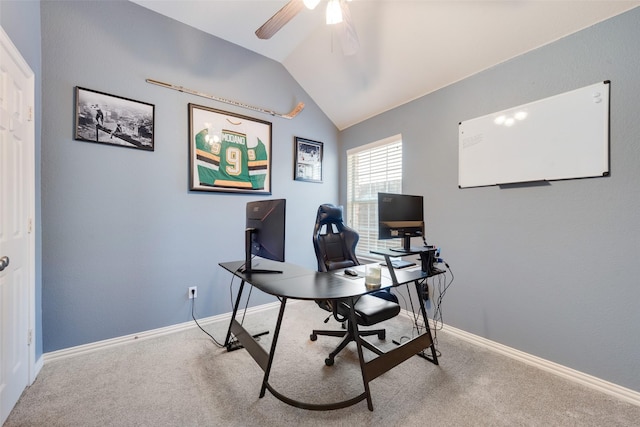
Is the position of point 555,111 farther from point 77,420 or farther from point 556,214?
point 77,420

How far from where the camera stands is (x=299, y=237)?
3.38 metres

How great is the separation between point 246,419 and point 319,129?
3251 mm

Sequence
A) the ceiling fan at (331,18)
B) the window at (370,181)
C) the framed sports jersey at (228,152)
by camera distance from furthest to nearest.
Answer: the window at (370,181) < the framed sports jersey at (228,152) < the ceiling fan at (331,18)

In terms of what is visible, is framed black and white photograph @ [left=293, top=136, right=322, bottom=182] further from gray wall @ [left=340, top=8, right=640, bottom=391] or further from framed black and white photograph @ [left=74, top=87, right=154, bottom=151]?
framed black and white photograph @ [left=74, top=87, right=154, bottom=151]

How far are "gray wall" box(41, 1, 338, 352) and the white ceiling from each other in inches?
11.7

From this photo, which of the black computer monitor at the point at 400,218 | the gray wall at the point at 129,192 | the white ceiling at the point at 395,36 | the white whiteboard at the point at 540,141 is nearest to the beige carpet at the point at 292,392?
the gray wall at the point at 129,192

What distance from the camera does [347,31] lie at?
5.70ft

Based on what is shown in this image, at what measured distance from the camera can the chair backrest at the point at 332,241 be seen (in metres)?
2.31

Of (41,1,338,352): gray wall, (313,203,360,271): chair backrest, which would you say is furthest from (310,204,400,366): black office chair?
(41,1,338,352): gray wall

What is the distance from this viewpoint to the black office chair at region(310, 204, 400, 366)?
184 centimetres

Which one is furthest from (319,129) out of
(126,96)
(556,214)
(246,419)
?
(246,419)

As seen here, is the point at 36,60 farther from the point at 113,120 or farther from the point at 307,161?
the point at 307,161

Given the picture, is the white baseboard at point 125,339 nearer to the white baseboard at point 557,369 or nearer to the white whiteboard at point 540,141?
the white baseboard at point 557,369

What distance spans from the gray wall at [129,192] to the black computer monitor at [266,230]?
0.98 m
